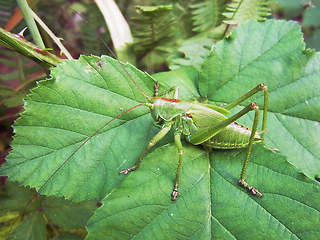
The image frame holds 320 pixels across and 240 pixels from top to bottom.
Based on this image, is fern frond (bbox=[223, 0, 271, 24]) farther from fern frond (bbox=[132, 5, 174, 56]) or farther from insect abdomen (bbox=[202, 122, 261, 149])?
insect abdomen (bbox=[202, 122, 261, 149])

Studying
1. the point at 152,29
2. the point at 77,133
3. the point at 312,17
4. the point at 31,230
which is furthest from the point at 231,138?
the point at 312,17

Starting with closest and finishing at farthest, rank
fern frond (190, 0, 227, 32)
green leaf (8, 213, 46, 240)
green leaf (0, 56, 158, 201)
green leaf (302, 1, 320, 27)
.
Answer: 1. green leaf (0, 56, 158, 201)
2. green leaf (8, 213, 46, 240)
3. fern frond (190, 0, 227, 32)
4. green leaf (302, 1, 320, 27)

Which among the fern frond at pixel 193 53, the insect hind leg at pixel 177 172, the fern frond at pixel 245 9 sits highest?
the fern frond at pixel 245 9

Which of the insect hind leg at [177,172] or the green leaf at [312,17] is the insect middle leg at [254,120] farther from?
the green leaf at [312,17]

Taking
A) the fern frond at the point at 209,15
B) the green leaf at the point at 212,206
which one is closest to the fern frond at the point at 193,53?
the fern frond at the point at 209,15

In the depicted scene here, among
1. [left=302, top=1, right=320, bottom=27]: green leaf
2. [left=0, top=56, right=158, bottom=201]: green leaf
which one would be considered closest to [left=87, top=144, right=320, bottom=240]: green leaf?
[left=0, top=56, right=158, bottom=201]: green leaf

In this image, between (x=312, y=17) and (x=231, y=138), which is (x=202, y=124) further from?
(x=312, y=17)
